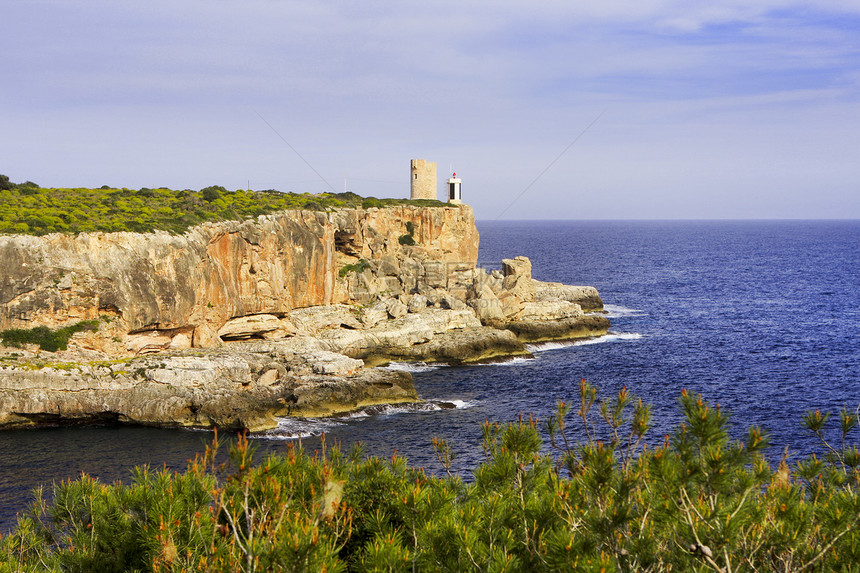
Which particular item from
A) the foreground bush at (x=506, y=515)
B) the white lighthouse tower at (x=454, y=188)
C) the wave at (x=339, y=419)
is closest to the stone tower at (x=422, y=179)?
the white lighthouse tower at (x=454, y=188)

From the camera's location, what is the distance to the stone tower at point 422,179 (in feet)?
299

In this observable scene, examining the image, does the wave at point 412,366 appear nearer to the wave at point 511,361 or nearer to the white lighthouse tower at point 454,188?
the wave at point 511,361

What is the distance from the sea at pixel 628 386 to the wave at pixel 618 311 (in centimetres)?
22

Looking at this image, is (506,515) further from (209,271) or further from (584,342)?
(584,342)

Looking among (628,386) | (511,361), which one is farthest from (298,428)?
(511,361)

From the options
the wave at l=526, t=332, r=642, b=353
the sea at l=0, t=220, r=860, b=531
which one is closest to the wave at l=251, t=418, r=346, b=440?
the sea at l=0, t=220, r=860, b=531

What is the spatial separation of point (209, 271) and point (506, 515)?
44722 mm

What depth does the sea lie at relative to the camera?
123 ft

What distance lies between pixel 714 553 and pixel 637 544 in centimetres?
122

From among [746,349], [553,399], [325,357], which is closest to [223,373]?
[325,357]

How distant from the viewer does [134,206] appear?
203 feet

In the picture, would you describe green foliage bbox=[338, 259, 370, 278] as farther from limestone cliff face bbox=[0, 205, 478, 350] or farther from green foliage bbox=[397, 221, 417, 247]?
green foliage bbox=[397, 221, 417, 247]

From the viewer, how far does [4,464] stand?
35906 millimetres

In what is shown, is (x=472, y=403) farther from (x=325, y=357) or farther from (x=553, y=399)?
(x=325, y=357)
